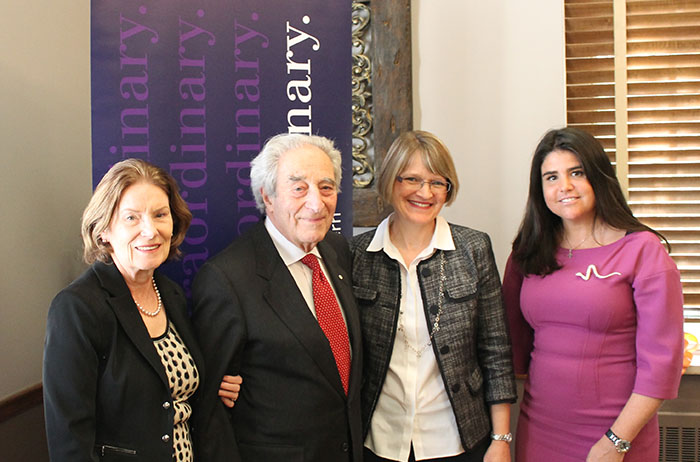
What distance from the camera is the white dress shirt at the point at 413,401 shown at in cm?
183

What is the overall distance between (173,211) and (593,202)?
137 centimetres

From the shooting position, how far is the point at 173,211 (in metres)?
1.67

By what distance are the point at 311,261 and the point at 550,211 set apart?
91 centimetres

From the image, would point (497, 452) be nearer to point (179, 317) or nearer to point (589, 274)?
point (589, 274)

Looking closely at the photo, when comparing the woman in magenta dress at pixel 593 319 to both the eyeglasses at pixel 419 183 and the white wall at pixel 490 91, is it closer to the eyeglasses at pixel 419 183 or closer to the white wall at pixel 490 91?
the eyeglasses at pixel 419 183

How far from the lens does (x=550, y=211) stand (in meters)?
2.08

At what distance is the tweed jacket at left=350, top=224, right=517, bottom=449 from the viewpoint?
185 centimetres

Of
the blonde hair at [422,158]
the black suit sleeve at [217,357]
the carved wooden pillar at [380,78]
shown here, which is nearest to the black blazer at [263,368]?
the black suit sleeve at [217,357]

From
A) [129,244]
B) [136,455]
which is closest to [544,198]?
[129,244]

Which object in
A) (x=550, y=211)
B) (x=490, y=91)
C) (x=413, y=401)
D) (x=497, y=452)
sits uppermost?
(x=490, y=91)

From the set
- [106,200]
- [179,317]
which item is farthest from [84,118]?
[179,317]

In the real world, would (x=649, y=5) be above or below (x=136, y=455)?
above

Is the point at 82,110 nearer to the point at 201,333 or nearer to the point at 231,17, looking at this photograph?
the point at 231,17

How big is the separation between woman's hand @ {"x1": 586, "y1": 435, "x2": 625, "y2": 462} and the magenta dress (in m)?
0.04
